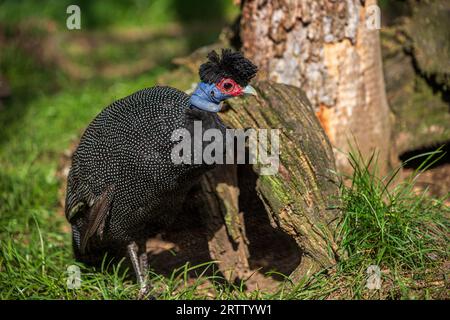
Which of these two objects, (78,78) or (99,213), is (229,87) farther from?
(78,78)

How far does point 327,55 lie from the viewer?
4.33m

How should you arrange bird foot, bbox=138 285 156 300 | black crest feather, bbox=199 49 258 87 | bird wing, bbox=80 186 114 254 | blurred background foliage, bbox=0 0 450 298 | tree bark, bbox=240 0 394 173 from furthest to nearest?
blurred background foliage, bbox=0 0 450 298
tree bark, bbox=240 0 394 173
bird foot, bbox=138 285 156 300
bird wing, bbox=80 186 114 254
black crest feather, bbox=199 49 258 87

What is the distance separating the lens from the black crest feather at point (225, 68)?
128 inches

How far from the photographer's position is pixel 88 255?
415cm

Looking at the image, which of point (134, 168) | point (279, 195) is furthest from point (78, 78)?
point (279, 195)

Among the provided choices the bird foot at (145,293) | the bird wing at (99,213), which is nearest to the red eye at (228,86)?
the bird wing at (99,213)

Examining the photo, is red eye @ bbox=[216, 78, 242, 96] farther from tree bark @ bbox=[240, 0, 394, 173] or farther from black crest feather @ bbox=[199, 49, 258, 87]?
tree bark @ bbox=[240, 0, 394, 173]

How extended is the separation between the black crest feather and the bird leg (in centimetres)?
115

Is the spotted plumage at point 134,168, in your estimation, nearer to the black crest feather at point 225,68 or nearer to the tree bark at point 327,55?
the black crest feather at point 225,68

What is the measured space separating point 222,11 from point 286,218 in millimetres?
6154

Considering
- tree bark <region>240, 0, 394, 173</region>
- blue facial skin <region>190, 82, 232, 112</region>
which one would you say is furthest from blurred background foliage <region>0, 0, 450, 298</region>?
blue facial skin <region>190, 82, 232, 112</region>

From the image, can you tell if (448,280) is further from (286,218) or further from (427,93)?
(427,93)

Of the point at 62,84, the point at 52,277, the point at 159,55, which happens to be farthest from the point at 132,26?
the point at 52,277

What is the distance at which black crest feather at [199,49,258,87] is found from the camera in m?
3.26
